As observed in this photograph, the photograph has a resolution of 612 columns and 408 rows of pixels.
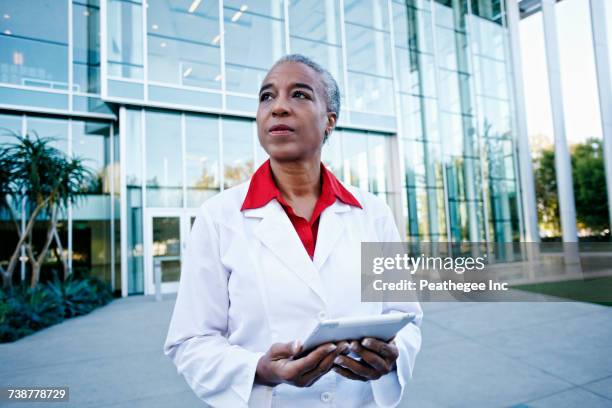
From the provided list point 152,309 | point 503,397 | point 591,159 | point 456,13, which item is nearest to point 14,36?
point 152,309

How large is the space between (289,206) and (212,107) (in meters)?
10.5

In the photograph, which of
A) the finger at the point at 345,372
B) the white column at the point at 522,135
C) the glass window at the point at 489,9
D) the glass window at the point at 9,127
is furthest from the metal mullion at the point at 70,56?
the glass window at the point at 489,9

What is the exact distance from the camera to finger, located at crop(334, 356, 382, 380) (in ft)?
4.10

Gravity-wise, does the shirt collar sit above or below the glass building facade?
below

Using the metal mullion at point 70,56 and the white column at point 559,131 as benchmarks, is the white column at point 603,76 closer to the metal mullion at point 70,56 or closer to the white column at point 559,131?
the white column at point 559,131

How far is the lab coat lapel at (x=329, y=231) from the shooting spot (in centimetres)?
151

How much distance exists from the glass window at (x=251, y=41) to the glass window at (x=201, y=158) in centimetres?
145

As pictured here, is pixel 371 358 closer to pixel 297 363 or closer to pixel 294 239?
pixel 297 363

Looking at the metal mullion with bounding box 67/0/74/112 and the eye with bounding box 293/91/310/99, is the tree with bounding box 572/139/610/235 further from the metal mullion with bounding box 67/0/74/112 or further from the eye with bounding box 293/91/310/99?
the eye with bounding box 293/91/310/99

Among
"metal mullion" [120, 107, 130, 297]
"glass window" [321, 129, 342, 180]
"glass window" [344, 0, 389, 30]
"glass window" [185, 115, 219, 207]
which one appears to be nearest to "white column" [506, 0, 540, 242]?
"glass window" [344, 0, 389, 30]

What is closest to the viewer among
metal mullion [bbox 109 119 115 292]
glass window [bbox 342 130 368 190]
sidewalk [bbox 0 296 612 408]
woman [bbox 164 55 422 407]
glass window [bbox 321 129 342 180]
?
woman [bbox 164 55 422 407]

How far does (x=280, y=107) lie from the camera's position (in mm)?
1569

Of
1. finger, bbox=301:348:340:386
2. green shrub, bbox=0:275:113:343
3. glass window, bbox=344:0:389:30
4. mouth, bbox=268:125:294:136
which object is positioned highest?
glass window, bbox=344:0:389:30

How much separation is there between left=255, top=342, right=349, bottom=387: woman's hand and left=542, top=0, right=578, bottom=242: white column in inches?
519
